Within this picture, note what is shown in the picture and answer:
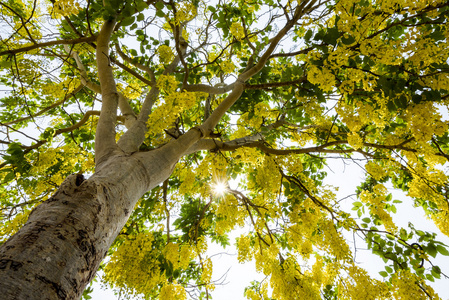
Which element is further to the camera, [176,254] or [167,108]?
[176,254]

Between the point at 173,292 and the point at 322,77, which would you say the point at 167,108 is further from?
the point at 173,292

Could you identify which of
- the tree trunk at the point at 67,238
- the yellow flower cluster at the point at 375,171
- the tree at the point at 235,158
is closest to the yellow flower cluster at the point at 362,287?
the tree at the point at 235,158

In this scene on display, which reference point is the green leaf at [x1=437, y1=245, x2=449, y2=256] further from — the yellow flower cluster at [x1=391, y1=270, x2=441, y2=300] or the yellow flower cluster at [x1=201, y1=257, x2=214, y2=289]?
the yellow flower cluster at [x1=201, y1=257, x2=214, y2=289]

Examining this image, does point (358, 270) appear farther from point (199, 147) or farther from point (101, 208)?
point (101, 208)

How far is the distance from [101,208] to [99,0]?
274 cm

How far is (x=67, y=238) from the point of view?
83 centimetres

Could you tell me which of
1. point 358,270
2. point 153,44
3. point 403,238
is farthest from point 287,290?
point 153,44

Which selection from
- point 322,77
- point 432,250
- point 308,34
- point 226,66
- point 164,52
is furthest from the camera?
point 226,66

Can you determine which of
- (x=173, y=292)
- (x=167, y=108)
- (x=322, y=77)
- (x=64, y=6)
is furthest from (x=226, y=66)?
(x=173, y=292)

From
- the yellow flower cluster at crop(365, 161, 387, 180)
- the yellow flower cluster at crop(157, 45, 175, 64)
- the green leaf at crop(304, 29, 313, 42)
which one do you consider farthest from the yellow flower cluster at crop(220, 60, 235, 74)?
the yellow flower cluster at crop(365, 161, 387, 180)

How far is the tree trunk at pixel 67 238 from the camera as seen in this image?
67 centimetres

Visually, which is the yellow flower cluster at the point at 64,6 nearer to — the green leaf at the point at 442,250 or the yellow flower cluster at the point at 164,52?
the yellow flower cluster at the point at 164,52

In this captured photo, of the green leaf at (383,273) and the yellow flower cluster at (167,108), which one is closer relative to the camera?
the yellow flower cluster at (167,108)

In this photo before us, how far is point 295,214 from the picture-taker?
3041 millimetres
